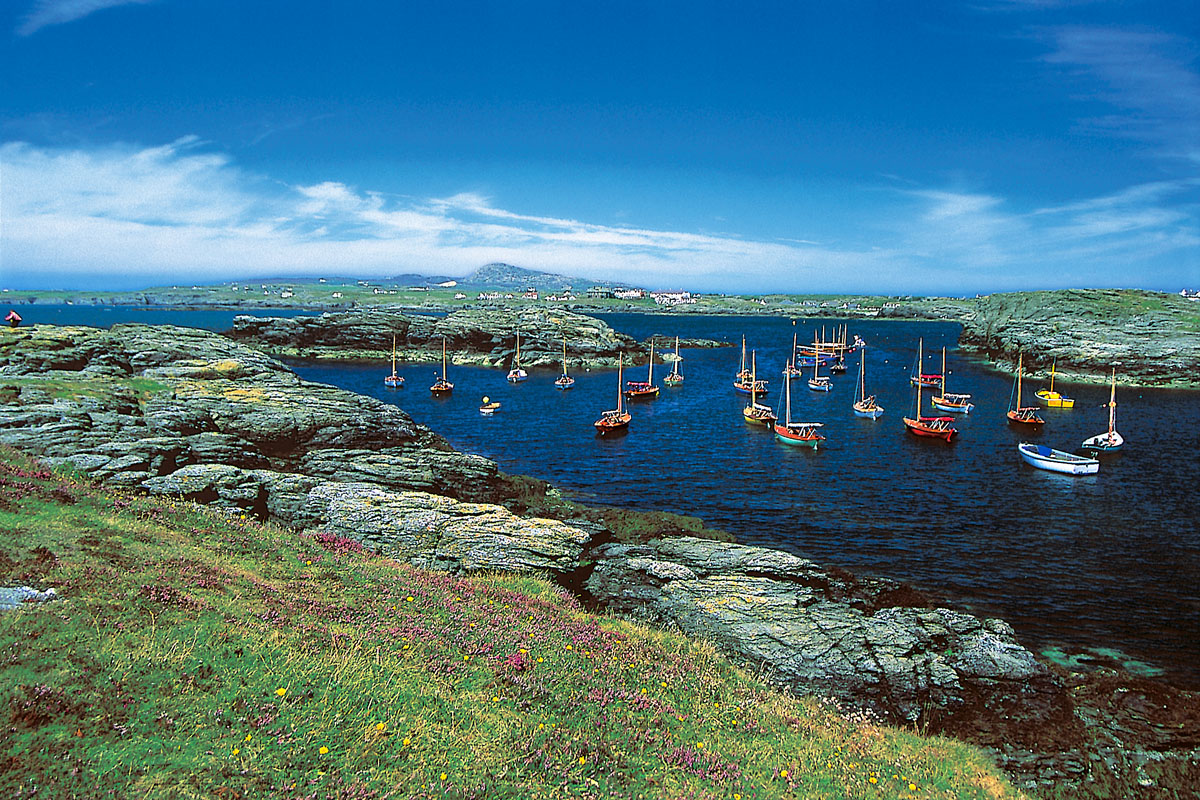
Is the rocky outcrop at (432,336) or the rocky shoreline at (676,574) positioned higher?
the rocky outcrop at (432,336)

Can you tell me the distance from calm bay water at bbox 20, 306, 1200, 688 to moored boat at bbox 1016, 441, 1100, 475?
0.86m

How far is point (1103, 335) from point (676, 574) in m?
140

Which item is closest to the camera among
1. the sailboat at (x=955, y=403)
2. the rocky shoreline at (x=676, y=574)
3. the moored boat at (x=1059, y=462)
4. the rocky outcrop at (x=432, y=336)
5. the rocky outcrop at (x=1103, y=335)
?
the rocky shoreline at (x=676, y=574)

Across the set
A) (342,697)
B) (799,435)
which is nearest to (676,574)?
(342,697)

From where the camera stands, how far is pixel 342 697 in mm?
10812

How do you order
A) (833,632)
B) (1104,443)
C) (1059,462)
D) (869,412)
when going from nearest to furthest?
1. (833,632)
2. (1059,462)
3. (1104,443)
4. (869,412)

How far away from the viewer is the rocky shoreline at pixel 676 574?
19.1 meters

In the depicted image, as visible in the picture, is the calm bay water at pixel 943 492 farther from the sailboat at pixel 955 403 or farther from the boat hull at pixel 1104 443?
the sailboat at pixel 955 403

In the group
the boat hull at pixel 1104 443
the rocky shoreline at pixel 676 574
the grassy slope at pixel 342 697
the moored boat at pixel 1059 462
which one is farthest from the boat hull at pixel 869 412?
the grassy slope at pixel 342 697

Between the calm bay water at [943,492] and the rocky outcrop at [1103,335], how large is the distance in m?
18.5

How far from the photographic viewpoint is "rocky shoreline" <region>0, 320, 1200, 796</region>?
1906 centimetres

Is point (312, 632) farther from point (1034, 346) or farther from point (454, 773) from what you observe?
point (1034, 346)

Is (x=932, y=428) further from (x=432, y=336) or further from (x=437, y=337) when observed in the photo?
(x=432, y=336)

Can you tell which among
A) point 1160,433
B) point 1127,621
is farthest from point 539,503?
point 1160,433
